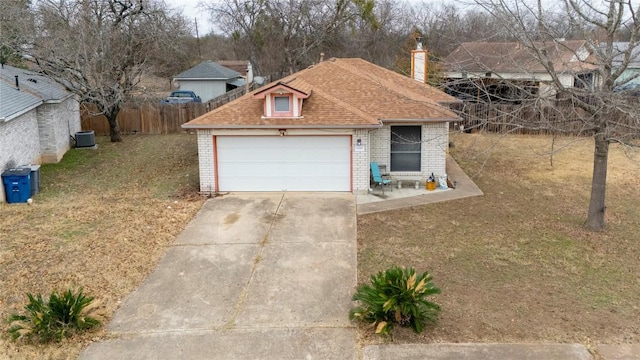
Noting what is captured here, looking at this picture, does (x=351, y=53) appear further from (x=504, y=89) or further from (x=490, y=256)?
(x=490, y=256)

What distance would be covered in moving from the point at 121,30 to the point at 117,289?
56.3 ft

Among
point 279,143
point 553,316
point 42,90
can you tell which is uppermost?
point 42,90

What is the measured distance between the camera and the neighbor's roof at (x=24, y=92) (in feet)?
50.9

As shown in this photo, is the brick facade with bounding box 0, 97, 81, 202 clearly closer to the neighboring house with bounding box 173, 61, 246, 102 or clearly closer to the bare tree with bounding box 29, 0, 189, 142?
the bare tree with bounding box 29, 0, 189, 142

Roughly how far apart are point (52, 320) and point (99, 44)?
16.7 metres

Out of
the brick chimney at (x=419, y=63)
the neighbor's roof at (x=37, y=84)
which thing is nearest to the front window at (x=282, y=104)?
the brick chimney at (x=419, y=63)

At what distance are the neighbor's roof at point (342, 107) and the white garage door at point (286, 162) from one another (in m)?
0.56

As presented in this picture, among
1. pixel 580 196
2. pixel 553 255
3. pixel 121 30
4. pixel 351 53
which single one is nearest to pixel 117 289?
pixel 553 255

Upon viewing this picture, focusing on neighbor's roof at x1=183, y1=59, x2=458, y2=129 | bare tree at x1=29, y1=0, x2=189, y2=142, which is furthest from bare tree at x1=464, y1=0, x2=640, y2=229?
bare tree at x1=29, y1=0, x2=189, y2=142

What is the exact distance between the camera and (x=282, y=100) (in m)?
14.7

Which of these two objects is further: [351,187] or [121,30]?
[121,30]

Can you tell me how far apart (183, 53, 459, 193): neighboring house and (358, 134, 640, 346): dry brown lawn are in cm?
224

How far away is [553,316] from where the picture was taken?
26.3 feet

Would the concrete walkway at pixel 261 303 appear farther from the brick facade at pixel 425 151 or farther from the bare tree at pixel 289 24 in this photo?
the bare tree at pixel 289 24
